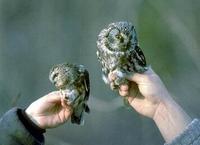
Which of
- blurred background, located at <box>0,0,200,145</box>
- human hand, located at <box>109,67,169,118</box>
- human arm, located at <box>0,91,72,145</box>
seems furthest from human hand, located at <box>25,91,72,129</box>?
blurred background, located at <box>0,0,200,145</box>

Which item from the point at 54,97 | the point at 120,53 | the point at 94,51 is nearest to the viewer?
the point at 120,53

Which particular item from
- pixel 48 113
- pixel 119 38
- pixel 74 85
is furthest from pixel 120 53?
pixel 48 113

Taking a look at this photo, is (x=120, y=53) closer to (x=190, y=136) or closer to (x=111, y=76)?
(x=111, y=76)

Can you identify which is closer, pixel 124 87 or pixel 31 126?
pixel 124 87

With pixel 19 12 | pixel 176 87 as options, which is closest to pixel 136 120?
pixel 176 87

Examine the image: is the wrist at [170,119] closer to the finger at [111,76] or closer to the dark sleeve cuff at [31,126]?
the finger at [111,76]

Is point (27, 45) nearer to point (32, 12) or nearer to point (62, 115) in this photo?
point (32, 12)
